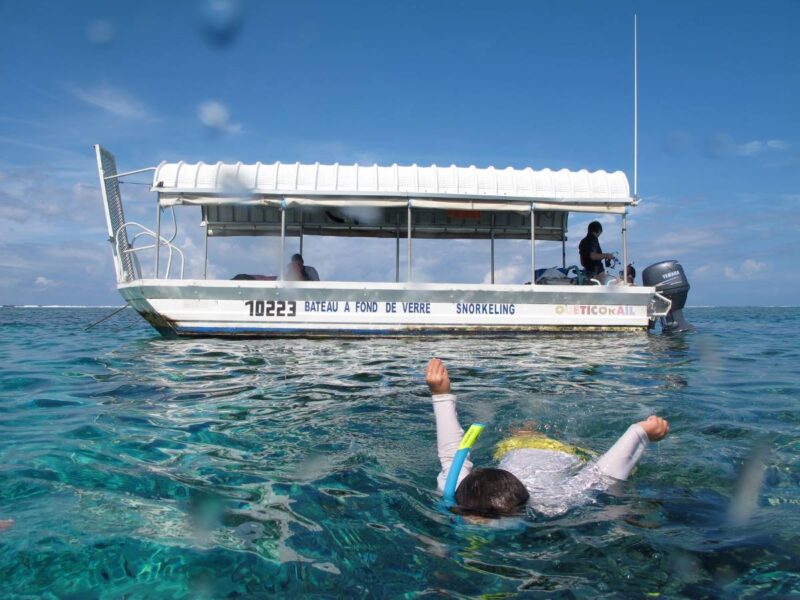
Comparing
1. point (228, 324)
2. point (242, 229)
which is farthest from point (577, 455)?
point (242, 229)

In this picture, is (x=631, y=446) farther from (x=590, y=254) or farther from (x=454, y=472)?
(x=590, y=254)

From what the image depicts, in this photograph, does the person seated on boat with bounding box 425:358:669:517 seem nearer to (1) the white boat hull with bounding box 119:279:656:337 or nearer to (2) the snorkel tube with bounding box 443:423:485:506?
(2) the snorkel tube with bounding box 443:423:485:506

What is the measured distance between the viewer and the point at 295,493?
3246 millimetres

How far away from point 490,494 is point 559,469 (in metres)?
0.79

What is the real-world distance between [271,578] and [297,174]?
1100 centimetres

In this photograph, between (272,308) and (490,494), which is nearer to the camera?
(490,494)

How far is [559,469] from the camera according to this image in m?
3.51

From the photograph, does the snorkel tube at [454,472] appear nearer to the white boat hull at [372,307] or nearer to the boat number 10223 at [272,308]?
the white boat hull at [372,307]

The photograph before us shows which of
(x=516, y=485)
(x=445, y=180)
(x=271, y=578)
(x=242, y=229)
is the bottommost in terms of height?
(x=271, y=578)

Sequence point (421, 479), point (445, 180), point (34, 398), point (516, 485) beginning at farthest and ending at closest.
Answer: point (445, 180)
point (34, 398)
point (421, 479)
point (516, 485)

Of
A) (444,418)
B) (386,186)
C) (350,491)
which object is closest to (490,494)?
(444,418)

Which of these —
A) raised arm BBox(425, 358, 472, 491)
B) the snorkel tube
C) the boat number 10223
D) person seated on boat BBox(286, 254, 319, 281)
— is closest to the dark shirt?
person seated on boat BBox(286, 254, 319, 281)

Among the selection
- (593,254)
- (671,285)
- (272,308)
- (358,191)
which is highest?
(358,191)

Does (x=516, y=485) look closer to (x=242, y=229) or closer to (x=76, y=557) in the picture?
(x=76, y=557)
